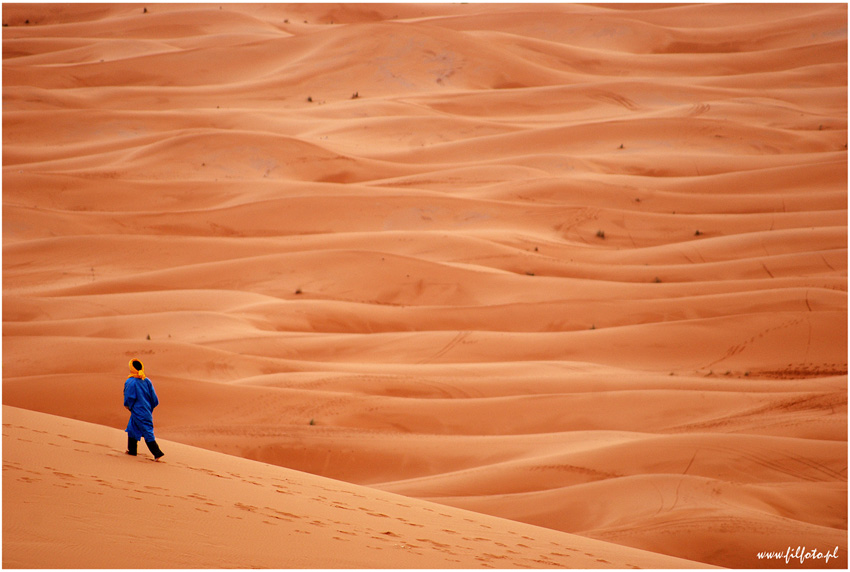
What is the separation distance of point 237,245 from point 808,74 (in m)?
30.3

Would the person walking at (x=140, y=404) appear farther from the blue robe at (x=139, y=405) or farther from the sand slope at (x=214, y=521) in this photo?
the sand slope at (x=214, y=521)

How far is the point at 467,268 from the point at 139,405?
12.3 m

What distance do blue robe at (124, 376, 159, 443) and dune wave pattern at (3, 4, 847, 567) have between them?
10.5 ft

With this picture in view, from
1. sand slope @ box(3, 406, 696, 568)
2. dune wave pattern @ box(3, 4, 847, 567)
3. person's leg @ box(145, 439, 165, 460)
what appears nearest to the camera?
sand slope @ box(3, 406, 696, 568)

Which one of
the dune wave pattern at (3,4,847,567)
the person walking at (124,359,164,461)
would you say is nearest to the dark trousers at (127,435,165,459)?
the person walking at (124,359,164,461)

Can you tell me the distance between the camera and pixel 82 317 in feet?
49.8

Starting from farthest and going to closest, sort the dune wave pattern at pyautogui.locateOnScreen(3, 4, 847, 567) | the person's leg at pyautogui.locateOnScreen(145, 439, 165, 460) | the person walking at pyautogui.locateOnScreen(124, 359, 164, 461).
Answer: the dune wave pattern at pyautogui.locateOnScreen(3, 4, 847, 567) < the person's leg at pyautogui.locateOnScreen(145, 439, 165, 460) < the person walking at pyautogui.locateOnScreen(124, 359, 164, 461)

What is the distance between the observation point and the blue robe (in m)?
6.16

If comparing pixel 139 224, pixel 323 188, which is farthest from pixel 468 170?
pixel 139 224

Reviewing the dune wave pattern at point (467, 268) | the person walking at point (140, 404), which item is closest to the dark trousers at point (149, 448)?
the person walking at point (140, 404)

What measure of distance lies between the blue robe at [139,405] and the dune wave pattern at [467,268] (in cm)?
321

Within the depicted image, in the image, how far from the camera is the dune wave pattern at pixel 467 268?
9180 millimetres

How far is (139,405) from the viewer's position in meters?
6.19

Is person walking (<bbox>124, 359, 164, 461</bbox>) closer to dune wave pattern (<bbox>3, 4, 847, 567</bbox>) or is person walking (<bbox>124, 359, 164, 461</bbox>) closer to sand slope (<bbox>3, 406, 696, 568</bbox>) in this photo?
sand slope (<bbox>3, 406, 696, 568</bbox>)
